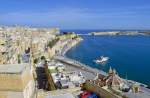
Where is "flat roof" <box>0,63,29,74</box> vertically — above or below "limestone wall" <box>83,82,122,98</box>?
above

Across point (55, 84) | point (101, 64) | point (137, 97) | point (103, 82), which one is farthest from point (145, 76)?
point (137, 97)

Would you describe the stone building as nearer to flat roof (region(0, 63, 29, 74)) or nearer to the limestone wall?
flat roof (region(0, 63, 29, 74))

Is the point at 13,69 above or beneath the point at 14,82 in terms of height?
above

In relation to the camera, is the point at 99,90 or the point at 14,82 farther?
the point at 99,90

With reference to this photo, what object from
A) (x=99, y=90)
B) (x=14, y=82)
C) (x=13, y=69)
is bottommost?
(x=99, y=90)

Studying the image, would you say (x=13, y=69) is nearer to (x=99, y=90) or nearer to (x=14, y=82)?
(x=14, y=82)

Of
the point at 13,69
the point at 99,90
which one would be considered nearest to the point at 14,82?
the point at 13,69

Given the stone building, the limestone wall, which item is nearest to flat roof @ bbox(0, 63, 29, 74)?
the stone building

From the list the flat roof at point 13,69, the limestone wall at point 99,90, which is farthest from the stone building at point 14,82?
the limestone wall at point 99,90

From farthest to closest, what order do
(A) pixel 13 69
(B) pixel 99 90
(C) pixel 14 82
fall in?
1. (B) pixel 99 90
2. (A) pixel 13 69
3. (C) pixel 14 82

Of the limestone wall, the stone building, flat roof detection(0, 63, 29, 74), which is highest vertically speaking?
flat roof detection(0, 63, 29, 74)

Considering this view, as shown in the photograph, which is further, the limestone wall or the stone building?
the limestone wall
